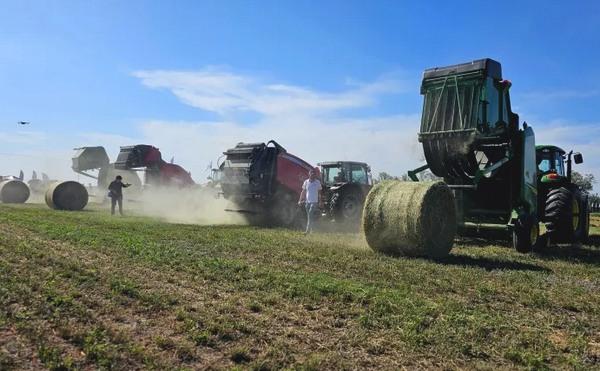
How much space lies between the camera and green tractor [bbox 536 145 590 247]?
11523 mm

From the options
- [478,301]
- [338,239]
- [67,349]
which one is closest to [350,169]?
[338,239]

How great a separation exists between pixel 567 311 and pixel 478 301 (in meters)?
0.92

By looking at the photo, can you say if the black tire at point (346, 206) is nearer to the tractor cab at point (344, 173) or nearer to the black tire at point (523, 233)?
the tractor cab at point (344, 173)

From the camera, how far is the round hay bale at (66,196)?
2295 centimetres

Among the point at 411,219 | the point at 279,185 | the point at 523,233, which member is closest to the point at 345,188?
the point at 279,185

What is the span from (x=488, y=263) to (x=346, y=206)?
330 inches

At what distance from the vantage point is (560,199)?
460 inches

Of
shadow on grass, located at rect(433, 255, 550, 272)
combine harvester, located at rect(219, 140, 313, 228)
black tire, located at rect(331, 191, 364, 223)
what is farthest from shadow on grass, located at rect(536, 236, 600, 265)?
combine harvester, located at rect(219, 140, 313, 228)

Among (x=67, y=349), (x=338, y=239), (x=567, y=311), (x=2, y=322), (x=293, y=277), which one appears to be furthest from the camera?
(x=338, y=239)

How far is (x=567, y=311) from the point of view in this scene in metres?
5.55

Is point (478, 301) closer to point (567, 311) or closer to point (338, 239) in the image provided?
point (567, 311)

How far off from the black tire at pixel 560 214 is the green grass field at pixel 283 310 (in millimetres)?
3144

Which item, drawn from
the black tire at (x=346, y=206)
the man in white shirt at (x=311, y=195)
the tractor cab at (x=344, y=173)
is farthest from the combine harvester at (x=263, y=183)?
the man in white shirt at (x=311, y=195)

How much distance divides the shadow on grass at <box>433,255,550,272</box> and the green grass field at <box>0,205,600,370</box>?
0.22ft
